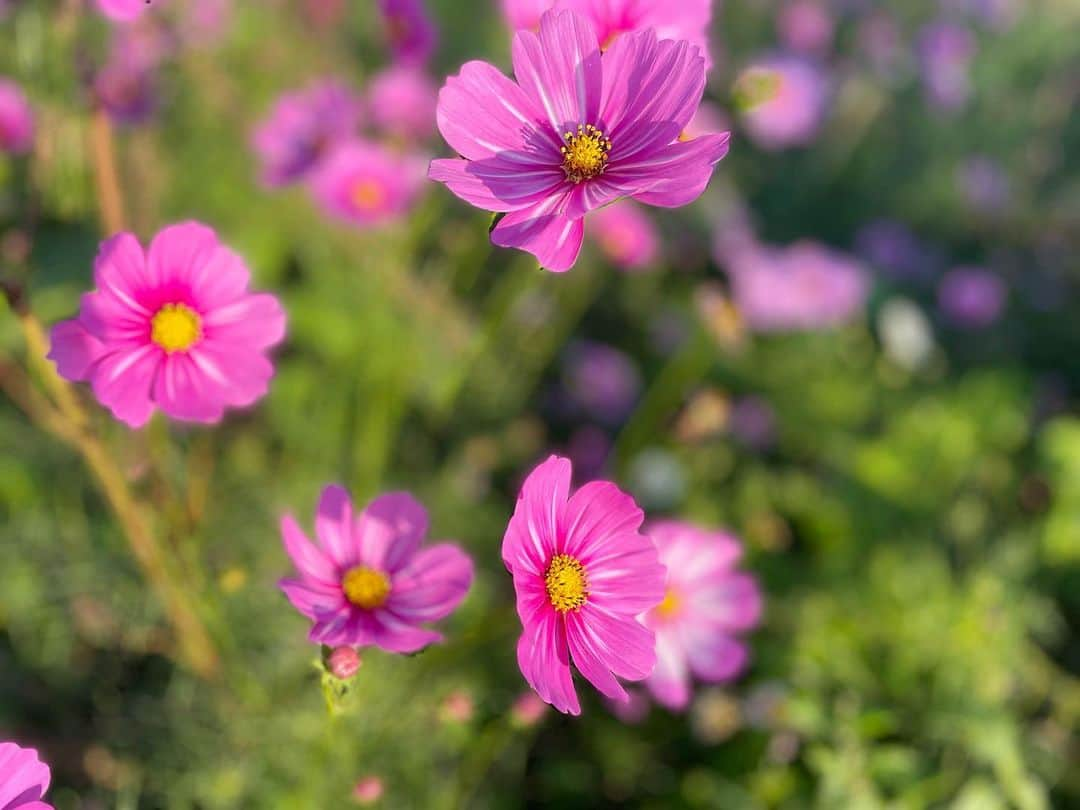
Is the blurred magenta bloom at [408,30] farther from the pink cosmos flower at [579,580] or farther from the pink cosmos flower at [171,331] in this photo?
the pink cosmos flower at [579,580]

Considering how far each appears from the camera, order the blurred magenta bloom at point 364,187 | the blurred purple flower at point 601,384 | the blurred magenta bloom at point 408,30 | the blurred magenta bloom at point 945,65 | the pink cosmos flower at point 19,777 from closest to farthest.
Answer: the pink cosmos flower at point 19,777
the blurred magenta bloom at point 408,30
the blurred magenta bloom at point 364,187
the blurred purple flower at point 601,384
the blurred magenta bloom at point 945,65

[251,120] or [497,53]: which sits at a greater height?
[497,53]

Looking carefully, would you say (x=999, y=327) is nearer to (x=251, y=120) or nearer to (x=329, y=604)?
(x=251, y=120)

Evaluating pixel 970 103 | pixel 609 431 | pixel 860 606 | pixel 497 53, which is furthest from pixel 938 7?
pixel 860 606

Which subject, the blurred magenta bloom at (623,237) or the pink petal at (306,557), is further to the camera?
the blurred magenta bloom at (623,237)

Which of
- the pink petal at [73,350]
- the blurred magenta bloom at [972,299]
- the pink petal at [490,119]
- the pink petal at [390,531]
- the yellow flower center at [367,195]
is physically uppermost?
the blurred magenta bloom at [972,299]

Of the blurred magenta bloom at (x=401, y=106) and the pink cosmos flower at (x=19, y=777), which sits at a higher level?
the blurred magenta bloom at (x=401, y=106)

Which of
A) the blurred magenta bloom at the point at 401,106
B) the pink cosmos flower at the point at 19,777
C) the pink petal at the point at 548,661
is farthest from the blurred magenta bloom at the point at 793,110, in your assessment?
the pink cosmos flower at the point at 19,777

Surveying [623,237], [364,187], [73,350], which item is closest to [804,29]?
[623,237]
